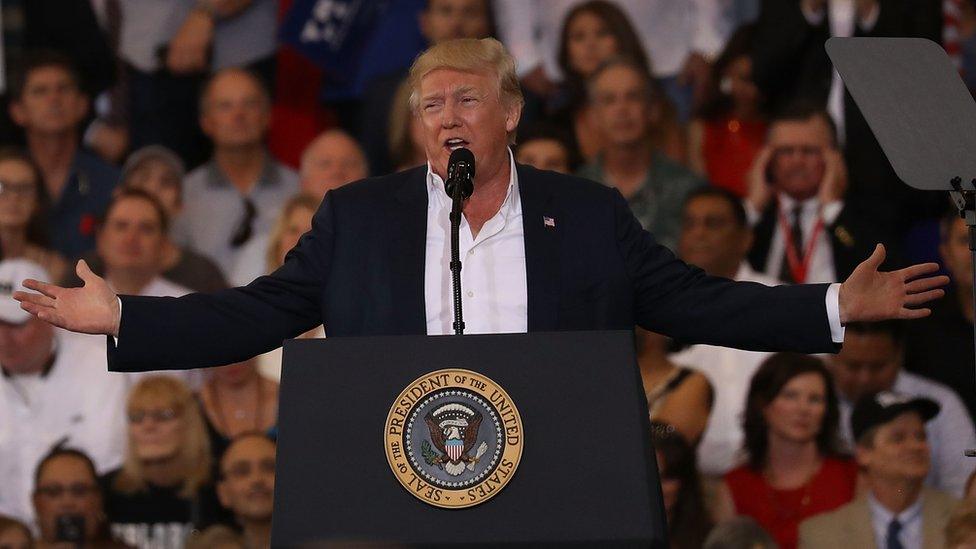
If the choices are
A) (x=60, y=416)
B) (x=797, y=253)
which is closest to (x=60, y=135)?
(x=60, y=416)

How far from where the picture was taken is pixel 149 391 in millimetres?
6086

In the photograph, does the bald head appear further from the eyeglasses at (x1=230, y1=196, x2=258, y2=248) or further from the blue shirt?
the blue shirt

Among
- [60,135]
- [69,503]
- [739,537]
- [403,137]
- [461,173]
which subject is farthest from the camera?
[60,135]

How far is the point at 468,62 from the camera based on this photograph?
2924 mm

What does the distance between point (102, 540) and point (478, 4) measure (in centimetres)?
289

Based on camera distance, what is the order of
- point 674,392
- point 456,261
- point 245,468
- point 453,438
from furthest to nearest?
point 245,468
point 674,392
point 456,261
point 453,438

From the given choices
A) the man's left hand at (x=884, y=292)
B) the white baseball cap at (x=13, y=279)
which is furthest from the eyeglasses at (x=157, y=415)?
the man's left hand at (x=884, y=292)

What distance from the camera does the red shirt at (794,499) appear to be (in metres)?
5.53

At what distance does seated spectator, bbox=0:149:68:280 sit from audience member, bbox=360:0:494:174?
1.49 meters

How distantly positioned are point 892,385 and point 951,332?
1.09 ft

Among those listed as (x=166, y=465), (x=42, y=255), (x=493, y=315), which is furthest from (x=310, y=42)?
(x=493, y=315)

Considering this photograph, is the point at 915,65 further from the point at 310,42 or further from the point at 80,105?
the point at 80,105

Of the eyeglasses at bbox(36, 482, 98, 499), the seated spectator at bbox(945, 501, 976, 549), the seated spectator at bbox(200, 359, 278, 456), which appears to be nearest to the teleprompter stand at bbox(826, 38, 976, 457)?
the seated spectator at bbox(945, 501, 976, 549)

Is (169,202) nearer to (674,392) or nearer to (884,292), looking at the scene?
(674,392)
